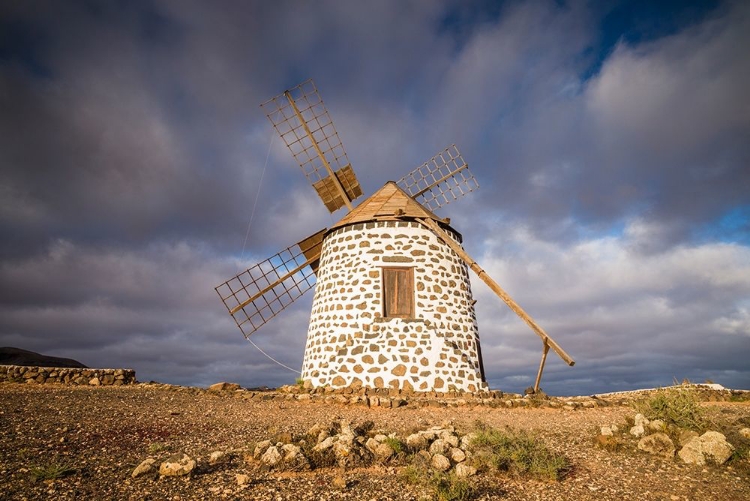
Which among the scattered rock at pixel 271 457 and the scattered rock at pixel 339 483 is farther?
the scattered rock at pixel 271 457

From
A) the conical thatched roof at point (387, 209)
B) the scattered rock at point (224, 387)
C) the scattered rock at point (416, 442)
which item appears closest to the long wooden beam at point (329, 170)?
the conical thatched roof at point (387, 209)

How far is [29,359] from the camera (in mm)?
18609

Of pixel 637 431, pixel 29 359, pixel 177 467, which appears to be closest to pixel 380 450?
pixel 177 467

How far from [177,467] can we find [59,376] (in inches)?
373

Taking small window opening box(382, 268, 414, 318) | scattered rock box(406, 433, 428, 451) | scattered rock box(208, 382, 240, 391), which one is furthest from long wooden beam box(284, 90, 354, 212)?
scattered rock box(406, 433, 428, 451)

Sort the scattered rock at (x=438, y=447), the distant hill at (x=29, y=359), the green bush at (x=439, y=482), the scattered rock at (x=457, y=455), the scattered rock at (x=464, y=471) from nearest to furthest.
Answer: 1. the green bush at (x=439, y=482)
2. the scattered rock at (x=464, y=471)
3. the scattered rock at (x=457, y=455)
4. the scattered rock at (x=438, y=447)
5. the distant hill at (x=29, y=359)

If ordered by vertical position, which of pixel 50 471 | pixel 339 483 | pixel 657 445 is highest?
pixel 657 445

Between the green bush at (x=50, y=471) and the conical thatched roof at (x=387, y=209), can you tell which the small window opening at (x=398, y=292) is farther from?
the green bush at (x=50, y=471)

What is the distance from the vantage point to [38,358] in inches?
744

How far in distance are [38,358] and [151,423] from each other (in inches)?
581

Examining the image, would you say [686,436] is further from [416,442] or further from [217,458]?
[217,458]

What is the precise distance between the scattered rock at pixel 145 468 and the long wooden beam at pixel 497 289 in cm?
1018

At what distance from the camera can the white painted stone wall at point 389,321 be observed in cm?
1335

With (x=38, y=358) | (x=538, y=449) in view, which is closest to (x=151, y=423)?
(x=538, y=449)
